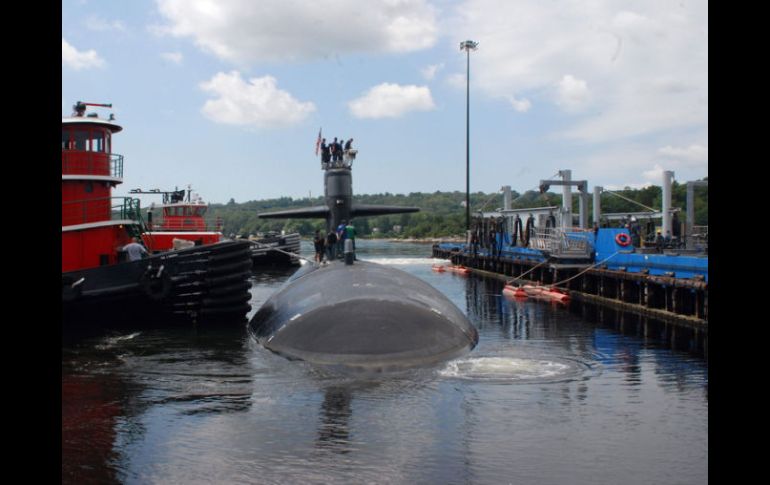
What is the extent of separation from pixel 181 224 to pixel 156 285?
19.2m

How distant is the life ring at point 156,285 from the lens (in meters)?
18.4

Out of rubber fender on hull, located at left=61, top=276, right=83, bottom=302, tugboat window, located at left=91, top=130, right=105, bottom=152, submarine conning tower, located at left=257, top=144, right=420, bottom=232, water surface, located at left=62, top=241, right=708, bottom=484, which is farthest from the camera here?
submarine conning tower, located at left=257, top=144, right=420, bottom=232

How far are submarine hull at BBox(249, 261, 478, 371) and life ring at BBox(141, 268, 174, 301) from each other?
11.1 feet

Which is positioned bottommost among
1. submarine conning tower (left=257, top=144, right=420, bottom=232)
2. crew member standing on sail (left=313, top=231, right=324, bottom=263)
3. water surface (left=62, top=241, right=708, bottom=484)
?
water surface (left=62, top=241, right=708, bottom=484)

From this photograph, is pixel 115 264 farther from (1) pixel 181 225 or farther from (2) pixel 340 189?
(1) pixel 181 225

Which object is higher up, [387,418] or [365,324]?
[365,324]

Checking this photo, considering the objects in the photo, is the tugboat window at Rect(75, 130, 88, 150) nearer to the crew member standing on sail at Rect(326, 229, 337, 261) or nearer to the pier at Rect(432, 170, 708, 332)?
the crew member standing on sail at Rect(326, 229, 337, 261)

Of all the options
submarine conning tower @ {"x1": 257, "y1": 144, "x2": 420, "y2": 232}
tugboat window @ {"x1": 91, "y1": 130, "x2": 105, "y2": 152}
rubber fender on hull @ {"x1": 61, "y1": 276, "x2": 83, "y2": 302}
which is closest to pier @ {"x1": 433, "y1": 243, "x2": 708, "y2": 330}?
submarine conning tower @ {"x1": 257, "y1": 144, "x2": 420, "y2": 232}

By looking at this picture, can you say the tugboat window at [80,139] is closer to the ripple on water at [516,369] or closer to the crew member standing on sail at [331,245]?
the crew member standing on sail at [331,245]

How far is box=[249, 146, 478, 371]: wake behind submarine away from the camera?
1302cm

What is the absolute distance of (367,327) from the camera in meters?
13.4

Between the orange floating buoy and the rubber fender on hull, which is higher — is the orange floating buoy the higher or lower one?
the lower one

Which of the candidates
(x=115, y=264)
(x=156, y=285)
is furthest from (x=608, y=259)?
(x=115, y=264)

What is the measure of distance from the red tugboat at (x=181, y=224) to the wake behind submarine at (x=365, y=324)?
1315 cm
